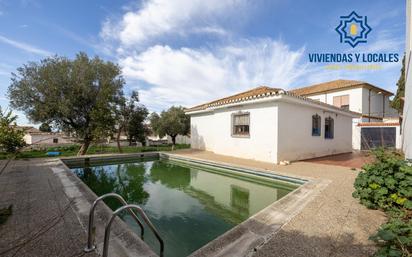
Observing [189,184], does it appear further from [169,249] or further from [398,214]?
[398,214]

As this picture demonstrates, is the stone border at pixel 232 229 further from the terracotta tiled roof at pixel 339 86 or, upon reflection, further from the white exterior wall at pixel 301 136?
the terracotta tiled roof at pixel 339 86

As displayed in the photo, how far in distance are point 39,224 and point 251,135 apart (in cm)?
962

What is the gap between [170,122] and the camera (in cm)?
2386

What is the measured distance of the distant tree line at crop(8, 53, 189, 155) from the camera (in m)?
12.3

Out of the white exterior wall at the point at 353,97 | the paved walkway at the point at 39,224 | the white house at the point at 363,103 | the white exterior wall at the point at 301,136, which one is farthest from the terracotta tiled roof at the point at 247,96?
the white exterior wall at the point at 353,97

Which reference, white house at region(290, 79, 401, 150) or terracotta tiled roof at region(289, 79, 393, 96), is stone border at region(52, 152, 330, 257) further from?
terracotta tiled roof at region(289, 79, 393, 96)

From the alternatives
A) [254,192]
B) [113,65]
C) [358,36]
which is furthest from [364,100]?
[113,65]

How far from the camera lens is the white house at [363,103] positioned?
17.2 m

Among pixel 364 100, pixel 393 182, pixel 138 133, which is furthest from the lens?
pixel 364 100

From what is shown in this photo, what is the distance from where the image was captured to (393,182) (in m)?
3.80

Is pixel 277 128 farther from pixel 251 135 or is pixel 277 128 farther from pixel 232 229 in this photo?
pixel 232 229

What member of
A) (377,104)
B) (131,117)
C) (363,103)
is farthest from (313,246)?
(377,104)

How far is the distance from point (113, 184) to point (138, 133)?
1038 centimetres

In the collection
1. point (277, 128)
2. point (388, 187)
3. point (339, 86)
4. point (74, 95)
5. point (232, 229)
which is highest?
point (339, 86)
